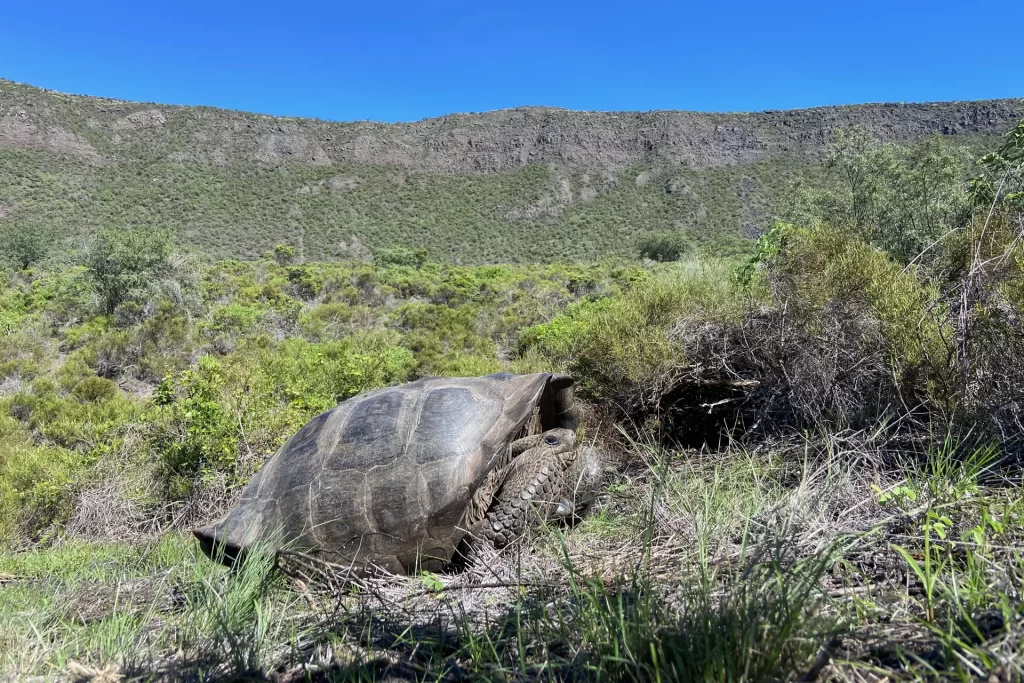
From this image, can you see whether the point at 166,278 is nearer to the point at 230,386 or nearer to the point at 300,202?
the point at 230,386

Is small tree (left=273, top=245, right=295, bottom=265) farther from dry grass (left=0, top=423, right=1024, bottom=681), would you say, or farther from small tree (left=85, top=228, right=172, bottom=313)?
dry grass (left=0, top=423, right=1024, bottom=681)

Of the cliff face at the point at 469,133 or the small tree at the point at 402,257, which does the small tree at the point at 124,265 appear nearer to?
the small tree at the point at 402,257

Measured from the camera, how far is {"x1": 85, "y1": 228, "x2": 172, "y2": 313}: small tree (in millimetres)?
13711

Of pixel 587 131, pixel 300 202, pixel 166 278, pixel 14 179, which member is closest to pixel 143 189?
pixel 14 179

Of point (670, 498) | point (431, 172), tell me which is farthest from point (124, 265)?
point (431, 172)

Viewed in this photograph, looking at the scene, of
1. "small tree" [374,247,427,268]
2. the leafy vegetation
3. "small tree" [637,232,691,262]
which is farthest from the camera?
"small tree" [637,232,691,262]

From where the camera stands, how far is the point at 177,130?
5716 centimetres

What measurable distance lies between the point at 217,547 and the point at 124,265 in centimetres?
1392

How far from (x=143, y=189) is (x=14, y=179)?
27.6ft

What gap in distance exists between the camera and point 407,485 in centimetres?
328

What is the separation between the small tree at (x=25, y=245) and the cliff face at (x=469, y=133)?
25650mm

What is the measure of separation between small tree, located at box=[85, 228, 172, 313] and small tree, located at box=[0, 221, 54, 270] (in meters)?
13.5

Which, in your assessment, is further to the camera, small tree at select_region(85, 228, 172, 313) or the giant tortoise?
small tree at select_region(85, 228, 172, 313)

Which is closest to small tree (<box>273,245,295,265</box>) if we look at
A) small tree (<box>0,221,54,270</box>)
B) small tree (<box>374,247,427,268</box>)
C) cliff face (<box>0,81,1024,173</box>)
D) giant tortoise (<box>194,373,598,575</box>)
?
small tree (<box>374,247,427,268</box>)
